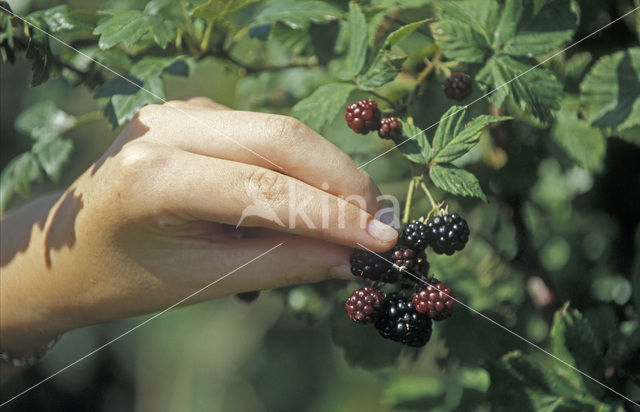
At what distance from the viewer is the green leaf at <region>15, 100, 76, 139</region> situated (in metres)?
1.30

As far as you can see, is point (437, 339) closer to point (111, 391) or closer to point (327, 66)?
point (327, 66)

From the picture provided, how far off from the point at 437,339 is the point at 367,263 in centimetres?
44

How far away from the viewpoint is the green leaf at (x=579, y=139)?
116 centimetres

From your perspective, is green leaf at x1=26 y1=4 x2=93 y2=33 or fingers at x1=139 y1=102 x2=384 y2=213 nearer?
fingers at x1=139 y1=102 x2=384 y2=213

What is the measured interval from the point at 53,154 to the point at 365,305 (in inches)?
30.7

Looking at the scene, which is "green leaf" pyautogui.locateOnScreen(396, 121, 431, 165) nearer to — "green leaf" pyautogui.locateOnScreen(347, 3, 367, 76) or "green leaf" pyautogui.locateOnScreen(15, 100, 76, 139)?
"green leaf" pyautogui.locateOnScreen(347, 3, 367, 76)

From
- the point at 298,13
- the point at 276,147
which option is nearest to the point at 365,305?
the point at 276,147

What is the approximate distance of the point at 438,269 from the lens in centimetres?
116

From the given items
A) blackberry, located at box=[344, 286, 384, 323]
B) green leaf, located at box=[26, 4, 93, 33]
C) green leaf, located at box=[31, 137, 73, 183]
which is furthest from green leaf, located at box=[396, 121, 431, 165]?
green leaf, located at box=[31, 137, 73, 183]

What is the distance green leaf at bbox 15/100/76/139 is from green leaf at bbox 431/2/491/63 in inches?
33.0

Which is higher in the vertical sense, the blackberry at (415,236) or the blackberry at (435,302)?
the blackberry at (415,236)

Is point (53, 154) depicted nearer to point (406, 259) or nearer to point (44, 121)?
point (44, 121)

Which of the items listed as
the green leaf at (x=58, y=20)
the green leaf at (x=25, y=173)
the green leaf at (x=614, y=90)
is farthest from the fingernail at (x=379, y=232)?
the green leaf at (x=25, y=173)

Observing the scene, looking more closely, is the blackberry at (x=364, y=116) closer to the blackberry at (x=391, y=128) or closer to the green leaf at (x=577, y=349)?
the blackberry at (x=391, y=128)
